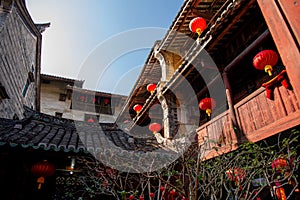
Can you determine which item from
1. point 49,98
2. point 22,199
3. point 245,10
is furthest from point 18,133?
→ point 49,98


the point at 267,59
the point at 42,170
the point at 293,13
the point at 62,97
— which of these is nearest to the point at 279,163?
the point at 267,59

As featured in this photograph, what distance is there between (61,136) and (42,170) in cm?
128

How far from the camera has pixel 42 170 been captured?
4.75m

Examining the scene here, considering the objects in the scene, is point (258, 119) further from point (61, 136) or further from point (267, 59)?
point (61, 136)

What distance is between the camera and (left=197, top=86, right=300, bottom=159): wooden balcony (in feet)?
12.6

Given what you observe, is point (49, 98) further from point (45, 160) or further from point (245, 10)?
point (245, 10)

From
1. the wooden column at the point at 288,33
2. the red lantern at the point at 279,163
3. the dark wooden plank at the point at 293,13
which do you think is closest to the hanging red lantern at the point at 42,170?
the red lantern at the point at 279,163

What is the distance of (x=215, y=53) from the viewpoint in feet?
19.9

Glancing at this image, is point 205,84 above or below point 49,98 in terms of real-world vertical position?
below

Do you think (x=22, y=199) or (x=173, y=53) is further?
(x=173, y=53)

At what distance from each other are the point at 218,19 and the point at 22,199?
600 centimetres

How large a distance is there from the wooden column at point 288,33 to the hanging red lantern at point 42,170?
4.99m

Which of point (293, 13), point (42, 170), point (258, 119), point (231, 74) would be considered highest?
point (231, 74)

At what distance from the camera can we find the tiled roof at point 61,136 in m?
4.68
